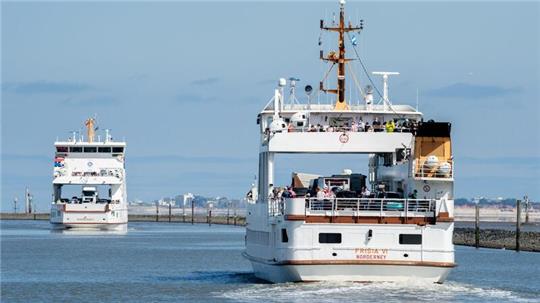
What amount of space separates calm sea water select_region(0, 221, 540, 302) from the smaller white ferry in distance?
98.4 feet

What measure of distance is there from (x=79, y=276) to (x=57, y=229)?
220ft

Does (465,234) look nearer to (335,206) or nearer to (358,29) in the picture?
(358,29)

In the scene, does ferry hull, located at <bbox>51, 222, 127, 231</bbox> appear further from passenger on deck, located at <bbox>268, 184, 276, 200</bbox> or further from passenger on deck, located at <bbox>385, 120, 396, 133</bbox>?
passenger on deck, located at <bbox>385, 120, 396, 133</bbox>

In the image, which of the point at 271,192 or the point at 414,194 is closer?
the point at 414,194

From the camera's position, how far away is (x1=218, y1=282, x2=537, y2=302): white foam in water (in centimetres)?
4122

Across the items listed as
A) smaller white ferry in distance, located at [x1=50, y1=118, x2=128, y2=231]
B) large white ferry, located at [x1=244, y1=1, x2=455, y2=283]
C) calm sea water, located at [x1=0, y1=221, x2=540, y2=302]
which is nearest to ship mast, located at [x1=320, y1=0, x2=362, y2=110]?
large white ferry, located at [x1=244, y1=1, x2=455, y2=283]

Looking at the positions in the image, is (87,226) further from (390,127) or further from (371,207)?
(371,207)

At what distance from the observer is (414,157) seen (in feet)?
149

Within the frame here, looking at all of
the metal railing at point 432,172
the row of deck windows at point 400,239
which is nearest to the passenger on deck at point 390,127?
the metal railing at point 432,172

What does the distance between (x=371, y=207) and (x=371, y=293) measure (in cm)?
330

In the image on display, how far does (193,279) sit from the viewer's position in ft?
182

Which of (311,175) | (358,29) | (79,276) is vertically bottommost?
(79,276)

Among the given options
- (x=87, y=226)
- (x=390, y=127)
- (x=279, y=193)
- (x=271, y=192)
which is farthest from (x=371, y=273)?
(x=87, y=226)

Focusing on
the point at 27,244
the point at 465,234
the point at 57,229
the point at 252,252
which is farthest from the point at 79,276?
the point at 57,229
